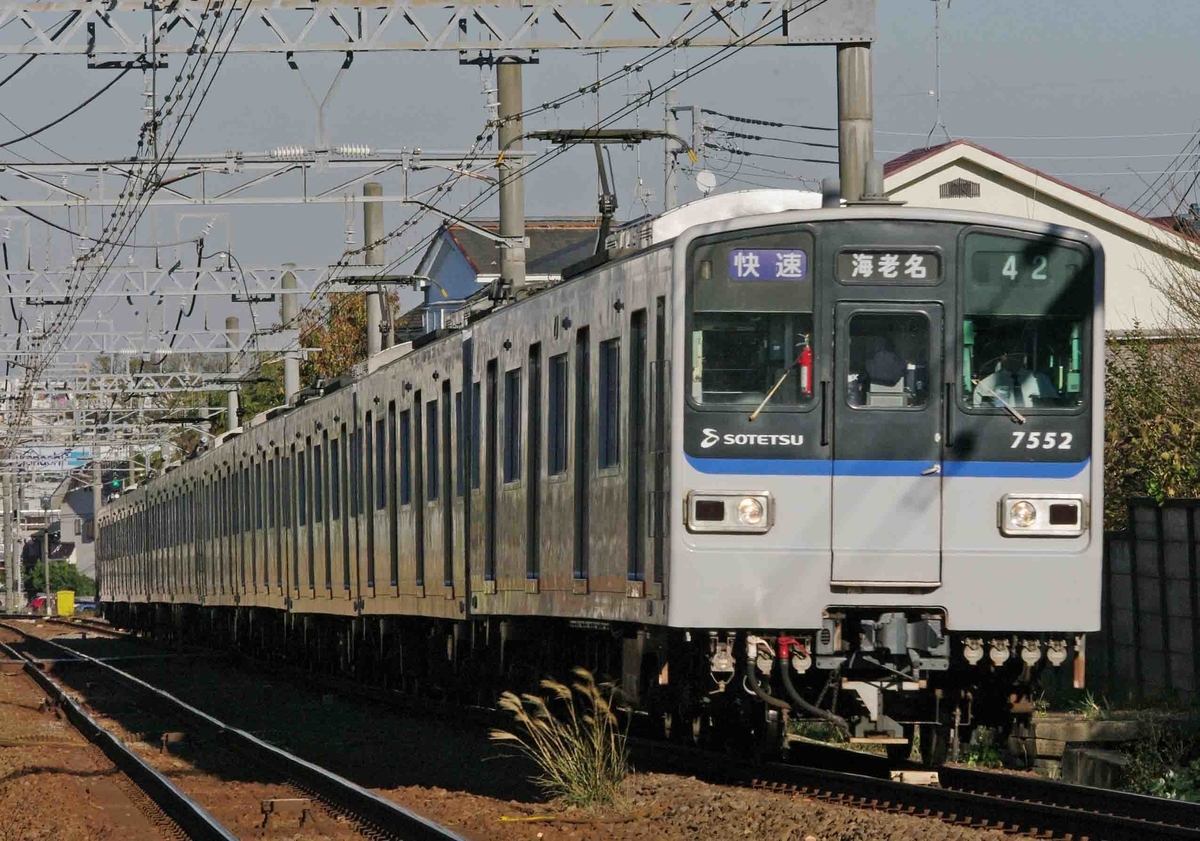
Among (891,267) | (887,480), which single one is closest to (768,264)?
(891,267)

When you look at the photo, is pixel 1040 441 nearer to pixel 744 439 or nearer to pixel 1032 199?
pixel 744 439

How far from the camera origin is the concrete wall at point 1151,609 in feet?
42.4

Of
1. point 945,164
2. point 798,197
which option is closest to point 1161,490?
point 798,197

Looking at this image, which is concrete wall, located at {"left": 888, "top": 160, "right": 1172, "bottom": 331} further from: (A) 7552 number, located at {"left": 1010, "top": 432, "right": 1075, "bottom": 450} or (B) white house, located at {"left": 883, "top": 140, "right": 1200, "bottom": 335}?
(A) 7552 number, located at {"left": 1010, "top": 432, "right": 1075, "bottom": 450}

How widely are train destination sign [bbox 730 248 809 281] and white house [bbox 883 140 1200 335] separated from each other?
17623mm

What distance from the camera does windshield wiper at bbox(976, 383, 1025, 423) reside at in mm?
9309

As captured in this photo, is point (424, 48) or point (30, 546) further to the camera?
point (30, 546)

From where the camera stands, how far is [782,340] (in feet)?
30.8

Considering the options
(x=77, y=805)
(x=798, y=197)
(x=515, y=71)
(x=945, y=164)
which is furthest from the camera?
(x=945, y=164)

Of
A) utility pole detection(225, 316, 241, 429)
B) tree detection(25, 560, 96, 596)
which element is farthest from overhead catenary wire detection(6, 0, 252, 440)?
tree detection(25, 560, 96, 596)

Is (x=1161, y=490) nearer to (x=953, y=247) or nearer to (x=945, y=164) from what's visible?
(x=953, y=247)

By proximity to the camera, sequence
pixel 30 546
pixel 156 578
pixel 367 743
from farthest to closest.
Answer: pixel 30 546 < pixel 156 578 < pixel 367 743

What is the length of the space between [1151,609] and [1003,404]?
4.82 m

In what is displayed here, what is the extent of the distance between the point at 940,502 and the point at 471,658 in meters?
7.13
